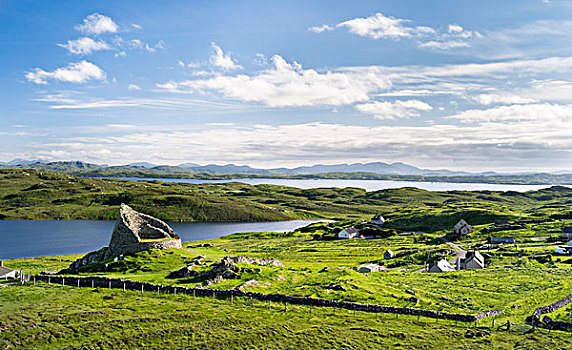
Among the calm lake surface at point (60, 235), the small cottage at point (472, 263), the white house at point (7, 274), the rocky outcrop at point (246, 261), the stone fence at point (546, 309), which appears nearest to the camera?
the stone fence at point (546, 309)

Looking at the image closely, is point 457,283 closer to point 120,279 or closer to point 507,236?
point 120,279

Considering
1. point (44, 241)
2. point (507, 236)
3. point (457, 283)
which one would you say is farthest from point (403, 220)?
point (44, 241)

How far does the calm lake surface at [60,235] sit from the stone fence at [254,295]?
77057 mm

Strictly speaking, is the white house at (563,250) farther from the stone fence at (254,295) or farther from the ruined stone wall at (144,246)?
the ruined stone wall at (144,246)

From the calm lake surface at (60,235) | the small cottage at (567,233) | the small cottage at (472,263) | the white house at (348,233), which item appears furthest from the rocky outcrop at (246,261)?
the small cottage at (567,233)

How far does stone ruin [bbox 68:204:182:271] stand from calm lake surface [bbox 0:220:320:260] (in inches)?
2329

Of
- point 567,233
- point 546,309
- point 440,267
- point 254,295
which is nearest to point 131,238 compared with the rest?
point 254,295

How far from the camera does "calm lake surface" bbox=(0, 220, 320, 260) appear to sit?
117625 mm

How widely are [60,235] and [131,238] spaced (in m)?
106

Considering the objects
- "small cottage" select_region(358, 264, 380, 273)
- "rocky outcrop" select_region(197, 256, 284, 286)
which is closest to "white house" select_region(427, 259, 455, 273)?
"small cottage" select_region(358, 264, 380, 273)

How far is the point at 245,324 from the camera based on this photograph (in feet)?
110

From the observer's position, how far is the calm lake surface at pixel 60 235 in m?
118

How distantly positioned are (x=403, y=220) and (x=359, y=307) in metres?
145

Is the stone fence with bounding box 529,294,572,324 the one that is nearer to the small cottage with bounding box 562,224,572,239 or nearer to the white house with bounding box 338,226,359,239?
the small cottage with bounding box 562,224,572,239
